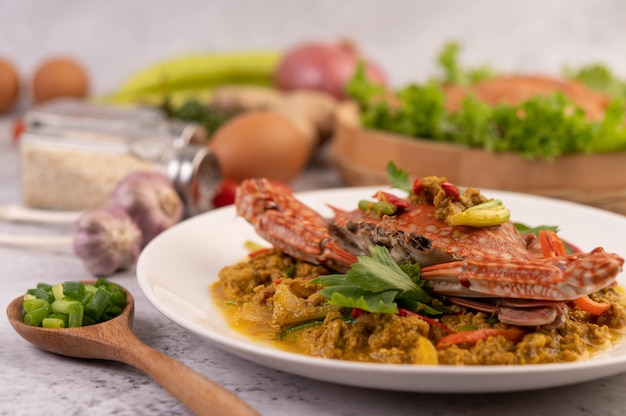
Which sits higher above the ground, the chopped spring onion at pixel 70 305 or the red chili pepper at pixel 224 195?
the chopped spring onion at pixel 70 305

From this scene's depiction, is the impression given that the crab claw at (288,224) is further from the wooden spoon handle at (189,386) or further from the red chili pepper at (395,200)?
the wooden spoon handle at (189,386)

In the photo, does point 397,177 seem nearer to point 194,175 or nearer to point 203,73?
point 194,175

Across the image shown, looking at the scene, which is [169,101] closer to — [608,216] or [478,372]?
[608,216]

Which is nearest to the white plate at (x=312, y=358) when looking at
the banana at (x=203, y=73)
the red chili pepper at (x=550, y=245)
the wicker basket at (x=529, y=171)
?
the red chili pepper at (x=550, y=245)

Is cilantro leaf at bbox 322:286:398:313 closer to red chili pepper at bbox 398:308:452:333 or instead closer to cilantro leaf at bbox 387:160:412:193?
red chili pepper at bbox 398:308:452:333

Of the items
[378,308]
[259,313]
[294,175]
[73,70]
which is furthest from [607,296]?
[73,70]

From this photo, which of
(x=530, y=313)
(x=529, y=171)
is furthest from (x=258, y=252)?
(x=529, y=171)
